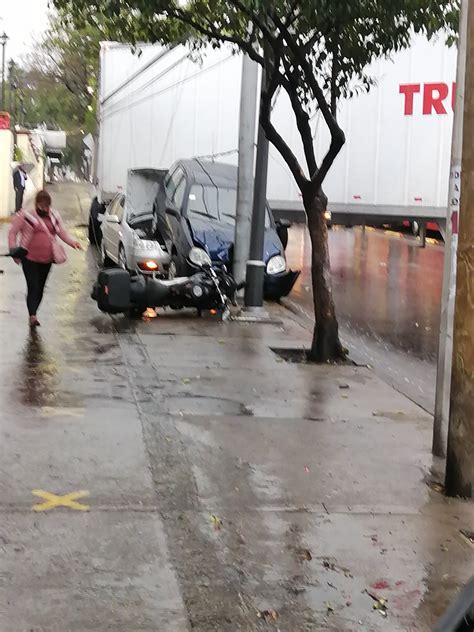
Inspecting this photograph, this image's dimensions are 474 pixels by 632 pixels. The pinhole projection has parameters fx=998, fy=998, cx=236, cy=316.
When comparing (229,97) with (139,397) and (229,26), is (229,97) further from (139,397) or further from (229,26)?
(139,397)

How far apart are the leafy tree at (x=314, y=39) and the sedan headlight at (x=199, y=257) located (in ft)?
11.7

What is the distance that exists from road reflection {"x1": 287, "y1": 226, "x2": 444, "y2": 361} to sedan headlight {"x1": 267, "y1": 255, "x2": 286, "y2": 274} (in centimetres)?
92

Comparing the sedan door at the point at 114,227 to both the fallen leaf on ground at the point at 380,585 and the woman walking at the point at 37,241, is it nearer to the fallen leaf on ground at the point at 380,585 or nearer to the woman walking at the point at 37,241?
the woman walking at the point at 37,241

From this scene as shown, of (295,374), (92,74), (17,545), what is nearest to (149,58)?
(295,374)

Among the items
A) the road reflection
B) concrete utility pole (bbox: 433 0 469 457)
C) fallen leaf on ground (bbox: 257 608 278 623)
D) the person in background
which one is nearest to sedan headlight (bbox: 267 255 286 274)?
the road reflection

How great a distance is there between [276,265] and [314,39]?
5458mm

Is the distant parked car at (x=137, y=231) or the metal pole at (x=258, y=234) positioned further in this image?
the distant parked car at (x=137, y=231)

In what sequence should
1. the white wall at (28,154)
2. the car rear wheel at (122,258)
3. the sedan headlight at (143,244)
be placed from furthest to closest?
the white wall at (28,154) < the car rear wheel at (122,258) < the sedan headlight at (143,244)

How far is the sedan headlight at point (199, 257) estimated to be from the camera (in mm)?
14719

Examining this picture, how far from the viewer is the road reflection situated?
45.5ft

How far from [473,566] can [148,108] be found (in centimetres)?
1705

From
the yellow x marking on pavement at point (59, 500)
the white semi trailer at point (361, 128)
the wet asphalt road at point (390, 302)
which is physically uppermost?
the white semi trailer at point (361, 128)

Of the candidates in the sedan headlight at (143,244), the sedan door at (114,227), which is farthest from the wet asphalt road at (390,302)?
the sedan door at (114,227)

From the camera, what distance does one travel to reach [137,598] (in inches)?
184
